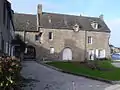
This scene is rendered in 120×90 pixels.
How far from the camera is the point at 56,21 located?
64188 mm

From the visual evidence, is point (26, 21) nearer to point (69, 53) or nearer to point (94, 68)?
point (69, 53)

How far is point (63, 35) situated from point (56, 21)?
3337 millimetres

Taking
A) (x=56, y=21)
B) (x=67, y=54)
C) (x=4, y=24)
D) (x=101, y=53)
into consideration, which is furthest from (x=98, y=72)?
(x=101, y=53)

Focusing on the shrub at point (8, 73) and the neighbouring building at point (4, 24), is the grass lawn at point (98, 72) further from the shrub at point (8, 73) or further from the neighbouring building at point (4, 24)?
the shrub at point (8, 73)

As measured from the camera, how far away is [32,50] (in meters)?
60.7

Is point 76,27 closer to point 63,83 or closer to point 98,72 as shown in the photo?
point 98,72

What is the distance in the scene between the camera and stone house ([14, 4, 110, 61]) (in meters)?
60.9

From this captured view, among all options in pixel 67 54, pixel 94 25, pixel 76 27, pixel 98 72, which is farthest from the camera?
pixel 94 25

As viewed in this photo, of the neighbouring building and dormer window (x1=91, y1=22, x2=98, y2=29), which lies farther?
dormer window (x1=91, y1=22, x2=98, y2=29)

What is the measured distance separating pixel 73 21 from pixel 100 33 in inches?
244

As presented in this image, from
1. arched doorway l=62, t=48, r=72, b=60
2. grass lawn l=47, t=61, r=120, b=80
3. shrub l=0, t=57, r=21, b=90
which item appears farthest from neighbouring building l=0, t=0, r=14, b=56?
arched doorway l=62, t=48, r=72, b=60

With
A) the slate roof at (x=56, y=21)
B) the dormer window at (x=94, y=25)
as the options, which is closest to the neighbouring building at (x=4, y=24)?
the slate roof at (x=56, y=21)

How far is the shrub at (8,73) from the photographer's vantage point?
29.6ft

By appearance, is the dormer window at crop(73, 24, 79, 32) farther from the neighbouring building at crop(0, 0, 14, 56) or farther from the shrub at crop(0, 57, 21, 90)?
the shrub at crop(0, 57, 21, 90)
